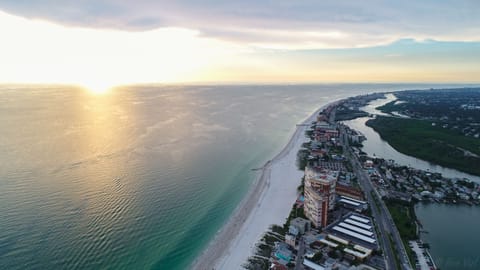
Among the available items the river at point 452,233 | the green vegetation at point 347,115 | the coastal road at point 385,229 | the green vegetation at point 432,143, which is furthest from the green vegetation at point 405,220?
the green vegetation at point 347,115

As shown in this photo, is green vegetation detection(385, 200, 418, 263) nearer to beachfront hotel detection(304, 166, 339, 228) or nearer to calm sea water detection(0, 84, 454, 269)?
beachfront hotel detection(304, 166, 339, 228)

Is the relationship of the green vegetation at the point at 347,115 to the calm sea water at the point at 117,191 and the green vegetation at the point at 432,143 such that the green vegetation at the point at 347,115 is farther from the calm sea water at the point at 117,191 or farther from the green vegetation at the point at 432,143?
the calm sea water at the point at 117,191

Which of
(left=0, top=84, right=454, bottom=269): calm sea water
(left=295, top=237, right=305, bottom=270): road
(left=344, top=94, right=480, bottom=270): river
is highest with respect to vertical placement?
(left=0, top=84, right=454, bottom=269): calm sea water

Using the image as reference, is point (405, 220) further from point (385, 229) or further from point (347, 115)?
point (347, 115)

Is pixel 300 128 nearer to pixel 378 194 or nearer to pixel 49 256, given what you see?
pixel 378 194

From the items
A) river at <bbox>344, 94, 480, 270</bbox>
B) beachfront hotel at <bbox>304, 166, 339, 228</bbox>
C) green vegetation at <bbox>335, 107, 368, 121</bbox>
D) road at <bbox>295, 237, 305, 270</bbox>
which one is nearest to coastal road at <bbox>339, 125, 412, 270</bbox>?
river at <bbox>344, 94, 480, 270</bbox>

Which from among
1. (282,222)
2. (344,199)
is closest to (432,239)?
(344,199)
